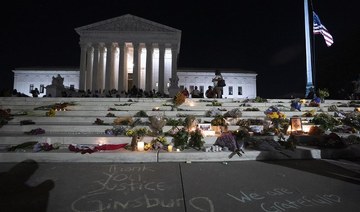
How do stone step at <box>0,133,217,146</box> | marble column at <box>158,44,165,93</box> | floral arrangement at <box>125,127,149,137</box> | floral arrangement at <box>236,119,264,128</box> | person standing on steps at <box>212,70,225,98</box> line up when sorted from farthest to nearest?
A: 1. marble column at <box>158,44,165,93</box>
2. person standing on steps at <box>212,70,225,98</box>
3. floral arrangement at <box>236,119,264,128</box>
4. floral arrangement at <box>125,127,149,137</box>
5. stone step at <box>0,133,217,146</box>

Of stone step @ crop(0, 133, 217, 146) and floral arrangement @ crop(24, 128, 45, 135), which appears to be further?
floral arrangement @ crop(24, 128, 45, 135)

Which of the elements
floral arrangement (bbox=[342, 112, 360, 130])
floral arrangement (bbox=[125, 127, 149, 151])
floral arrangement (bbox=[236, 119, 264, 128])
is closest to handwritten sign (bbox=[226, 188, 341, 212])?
floral arrangement (bbox=[125, 127, 149, 151])

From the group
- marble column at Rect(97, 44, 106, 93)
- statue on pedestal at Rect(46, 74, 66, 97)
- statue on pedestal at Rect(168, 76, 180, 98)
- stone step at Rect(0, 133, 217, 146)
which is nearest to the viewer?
stone step at Rect(0, 133, 217, 146)

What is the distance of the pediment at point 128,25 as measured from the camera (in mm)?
40344

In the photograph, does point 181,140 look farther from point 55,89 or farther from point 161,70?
point 161,70

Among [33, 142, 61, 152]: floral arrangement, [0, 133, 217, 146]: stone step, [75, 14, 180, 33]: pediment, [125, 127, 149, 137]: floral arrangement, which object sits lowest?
[33, 142, 61, 152]: floral arrangement

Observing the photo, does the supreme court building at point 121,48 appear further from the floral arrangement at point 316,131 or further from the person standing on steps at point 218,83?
the floral arrangement at point 316,131

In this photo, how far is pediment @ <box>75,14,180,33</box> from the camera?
132 ft

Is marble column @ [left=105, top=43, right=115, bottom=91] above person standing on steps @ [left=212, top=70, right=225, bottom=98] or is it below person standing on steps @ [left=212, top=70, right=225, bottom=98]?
above

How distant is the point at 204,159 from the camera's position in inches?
317

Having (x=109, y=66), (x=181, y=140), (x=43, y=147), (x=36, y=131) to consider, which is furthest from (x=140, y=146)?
(x=109, y=66)

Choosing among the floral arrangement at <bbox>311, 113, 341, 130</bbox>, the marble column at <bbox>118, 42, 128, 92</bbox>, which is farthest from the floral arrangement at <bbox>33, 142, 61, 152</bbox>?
the marble column at <bbox>118, 42, 128, 92</bbox>

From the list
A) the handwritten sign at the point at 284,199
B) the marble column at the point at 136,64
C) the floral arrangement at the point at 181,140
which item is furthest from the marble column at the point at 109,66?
the handwritten sign at the point at 284,199

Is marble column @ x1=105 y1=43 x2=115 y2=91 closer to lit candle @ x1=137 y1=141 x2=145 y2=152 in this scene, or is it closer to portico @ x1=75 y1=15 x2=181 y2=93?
portico @ x1=75 y1=15 x2=181 y2=93
